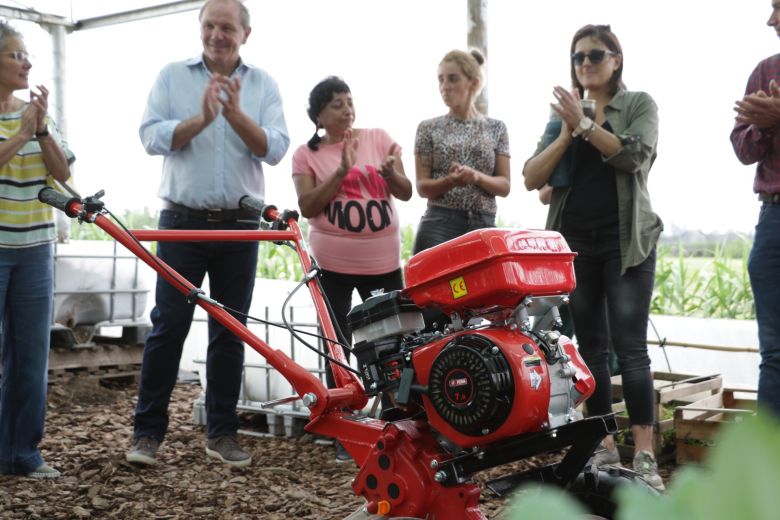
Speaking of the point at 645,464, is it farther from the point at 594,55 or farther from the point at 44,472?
the point at 44,472

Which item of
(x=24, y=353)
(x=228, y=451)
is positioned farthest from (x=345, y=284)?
(x=24, y=353)

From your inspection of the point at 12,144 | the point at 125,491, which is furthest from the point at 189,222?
the point at 125,491

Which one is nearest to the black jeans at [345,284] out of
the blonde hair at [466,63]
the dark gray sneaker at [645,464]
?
the blonde hair at [466,63]

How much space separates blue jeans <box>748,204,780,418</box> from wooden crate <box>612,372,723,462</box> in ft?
1.79

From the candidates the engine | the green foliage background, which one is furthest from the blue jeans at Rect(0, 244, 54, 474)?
the green foliage background

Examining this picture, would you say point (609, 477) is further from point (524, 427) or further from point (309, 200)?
point (309, 200)

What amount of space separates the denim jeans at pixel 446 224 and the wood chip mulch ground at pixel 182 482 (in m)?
0.90

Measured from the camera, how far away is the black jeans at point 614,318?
114 inches

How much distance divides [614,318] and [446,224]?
2.41ft

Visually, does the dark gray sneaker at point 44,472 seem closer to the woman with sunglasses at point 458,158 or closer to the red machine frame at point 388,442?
the red machine frame at point 388,442

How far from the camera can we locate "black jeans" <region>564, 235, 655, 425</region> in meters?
2.89

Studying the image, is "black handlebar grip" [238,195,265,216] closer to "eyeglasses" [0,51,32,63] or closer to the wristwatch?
"eyeglasses" [0,51,32,63]

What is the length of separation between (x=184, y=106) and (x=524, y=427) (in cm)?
206

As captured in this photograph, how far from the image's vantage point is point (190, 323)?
10.9ft
